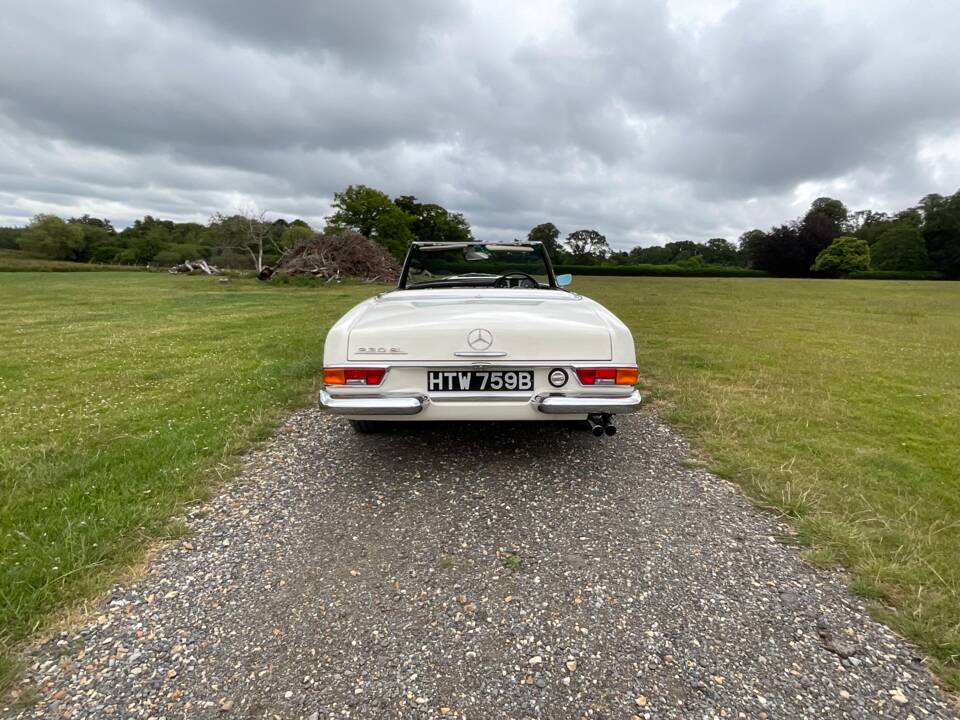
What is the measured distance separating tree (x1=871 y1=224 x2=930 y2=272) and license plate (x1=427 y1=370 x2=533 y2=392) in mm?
72851

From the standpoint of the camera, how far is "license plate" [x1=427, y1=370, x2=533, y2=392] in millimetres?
2830

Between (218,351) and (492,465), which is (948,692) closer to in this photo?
(492,465)

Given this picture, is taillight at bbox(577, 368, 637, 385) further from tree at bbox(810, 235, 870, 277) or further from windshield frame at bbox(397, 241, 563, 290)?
tree at bbox(810, 235, 870, 277)

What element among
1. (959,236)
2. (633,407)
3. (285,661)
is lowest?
(285,661)

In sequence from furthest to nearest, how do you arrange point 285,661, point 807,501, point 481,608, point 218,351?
point 218,351
point 807,501
point 481,608
point 285,661

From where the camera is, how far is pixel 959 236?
5262 centimetres

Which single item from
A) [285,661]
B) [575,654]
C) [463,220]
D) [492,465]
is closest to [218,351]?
[492,465]

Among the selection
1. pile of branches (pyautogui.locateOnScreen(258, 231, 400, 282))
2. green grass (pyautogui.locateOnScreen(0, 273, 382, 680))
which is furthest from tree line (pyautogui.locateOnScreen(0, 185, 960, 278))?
green grass (pyautogui.locateOnScreen(0, 273, 382, 680))

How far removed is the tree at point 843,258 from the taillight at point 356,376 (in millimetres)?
64565

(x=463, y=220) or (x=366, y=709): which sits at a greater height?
(x=463, y=220)

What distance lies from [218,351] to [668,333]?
8.67 metres

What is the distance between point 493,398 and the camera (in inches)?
112

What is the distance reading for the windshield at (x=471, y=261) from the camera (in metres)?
4.89

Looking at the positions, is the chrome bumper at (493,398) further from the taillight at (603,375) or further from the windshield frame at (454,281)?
the windshield frame at (454,281)
